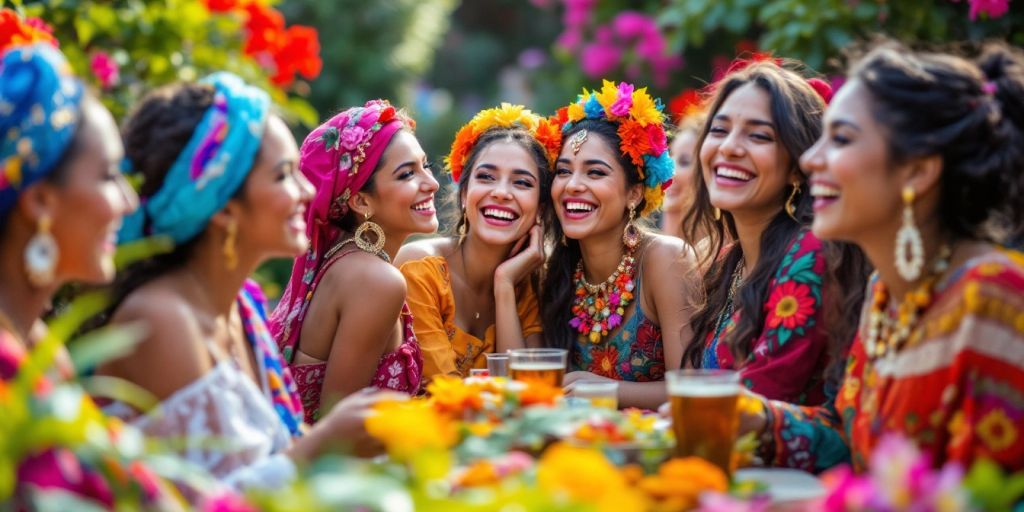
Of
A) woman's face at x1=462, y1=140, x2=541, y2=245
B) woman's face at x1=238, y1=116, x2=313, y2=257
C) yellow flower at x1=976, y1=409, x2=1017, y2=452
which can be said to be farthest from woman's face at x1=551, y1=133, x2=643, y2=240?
yellow flower at x1=976, y1=409, x2=1017, y2=452

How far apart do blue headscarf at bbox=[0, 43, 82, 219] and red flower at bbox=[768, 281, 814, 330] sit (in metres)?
2.26

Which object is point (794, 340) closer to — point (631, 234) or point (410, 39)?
point (631, 234)

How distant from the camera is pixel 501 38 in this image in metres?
21.1

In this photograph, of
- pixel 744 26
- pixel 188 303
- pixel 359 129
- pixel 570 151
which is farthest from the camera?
pixel 744 26

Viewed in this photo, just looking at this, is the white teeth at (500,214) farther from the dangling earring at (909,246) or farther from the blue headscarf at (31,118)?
the blue headscarf at (31,118)

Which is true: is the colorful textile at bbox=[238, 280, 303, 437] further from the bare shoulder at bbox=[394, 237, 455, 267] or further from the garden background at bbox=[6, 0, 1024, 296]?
the bare shoulder at bbox=[394, 237, 455, 267]

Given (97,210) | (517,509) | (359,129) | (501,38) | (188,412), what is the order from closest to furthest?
(517,509) < (97,210) < (188,412) < (359,129) < (501,38)

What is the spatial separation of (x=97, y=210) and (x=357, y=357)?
190 centimetres

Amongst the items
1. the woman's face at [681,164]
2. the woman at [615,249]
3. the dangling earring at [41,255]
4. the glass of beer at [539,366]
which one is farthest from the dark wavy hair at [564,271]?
the dangling earring at [41,255]

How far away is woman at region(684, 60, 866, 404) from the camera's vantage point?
3.72m

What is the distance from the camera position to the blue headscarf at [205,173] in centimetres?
296

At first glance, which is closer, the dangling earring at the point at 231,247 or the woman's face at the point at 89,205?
the woman's face at the point at 89,205

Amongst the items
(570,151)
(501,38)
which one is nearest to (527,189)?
(570,151)

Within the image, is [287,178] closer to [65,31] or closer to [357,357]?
[357,357]
